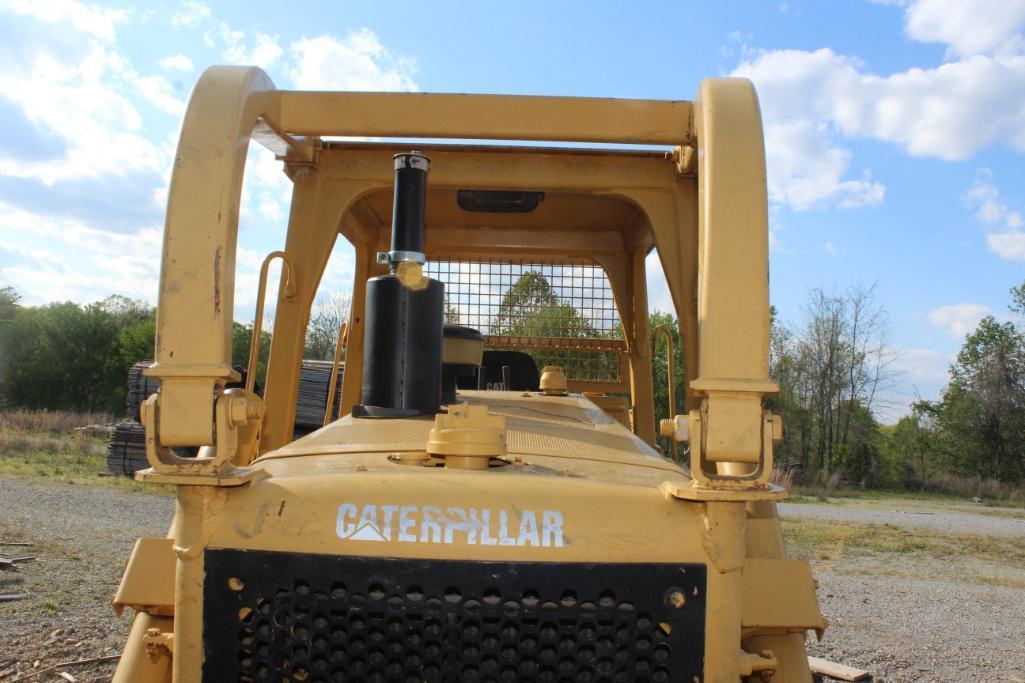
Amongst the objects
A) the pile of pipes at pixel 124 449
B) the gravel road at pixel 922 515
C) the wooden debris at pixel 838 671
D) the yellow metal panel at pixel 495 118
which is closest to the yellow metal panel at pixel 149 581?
the yellow metal panel at pixel 495 118

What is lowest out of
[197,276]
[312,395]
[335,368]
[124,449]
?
[124,449]

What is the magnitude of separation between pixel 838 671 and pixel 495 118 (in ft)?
14.9

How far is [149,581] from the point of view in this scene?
2133 mm

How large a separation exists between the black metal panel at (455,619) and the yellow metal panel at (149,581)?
1.34 ft

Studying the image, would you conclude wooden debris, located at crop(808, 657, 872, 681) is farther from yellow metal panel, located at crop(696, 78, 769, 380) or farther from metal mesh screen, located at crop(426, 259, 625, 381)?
yellow metal panel, located at crop(696, 78, 769, 380)

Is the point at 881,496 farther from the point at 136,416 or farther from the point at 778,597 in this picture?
the point at 778,597

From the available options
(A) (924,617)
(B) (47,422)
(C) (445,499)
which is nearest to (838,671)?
(A) (924,617)

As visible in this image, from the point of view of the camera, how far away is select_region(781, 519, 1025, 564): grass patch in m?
11.1

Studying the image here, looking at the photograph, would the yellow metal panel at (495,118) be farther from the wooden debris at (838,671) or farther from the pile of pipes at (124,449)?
the pile of pipes at (124,449)

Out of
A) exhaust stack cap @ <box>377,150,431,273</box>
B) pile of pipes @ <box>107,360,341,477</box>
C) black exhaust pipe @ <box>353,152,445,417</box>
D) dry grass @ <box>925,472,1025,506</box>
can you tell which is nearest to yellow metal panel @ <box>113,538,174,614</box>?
black exhaust pipe @ <box>353,152,445,417</box>

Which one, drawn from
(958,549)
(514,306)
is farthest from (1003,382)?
(514,306)

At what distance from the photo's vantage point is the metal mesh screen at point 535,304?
4348mm

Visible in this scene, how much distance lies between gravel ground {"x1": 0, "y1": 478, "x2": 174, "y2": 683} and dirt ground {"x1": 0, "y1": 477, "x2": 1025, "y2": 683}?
0.01 metres

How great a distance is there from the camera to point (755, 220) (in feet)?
6.32
